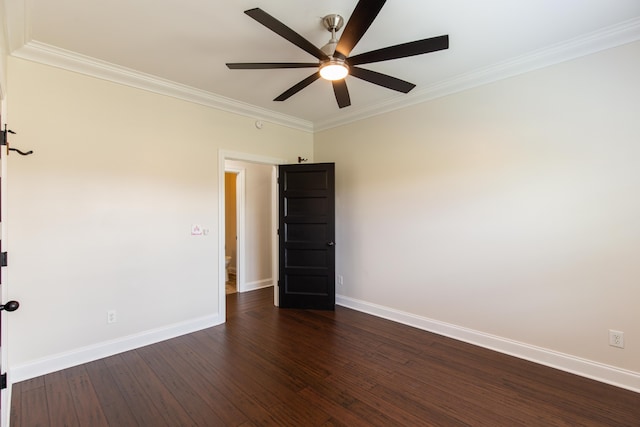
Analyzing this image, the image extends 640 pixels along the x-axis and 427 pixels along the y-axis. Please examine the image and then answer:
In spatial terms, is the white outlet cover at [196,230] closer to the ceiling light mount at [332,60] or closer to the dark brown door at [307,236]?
the dark brown door at [307,236]

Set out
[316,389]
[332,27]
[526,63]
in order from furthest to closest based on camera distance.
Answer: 1. [526,63]
2. [316,389]
3. [332,27]

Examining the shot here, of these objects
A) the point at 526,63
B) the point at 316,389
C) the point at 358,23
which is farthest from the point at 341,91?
the point at 316,389

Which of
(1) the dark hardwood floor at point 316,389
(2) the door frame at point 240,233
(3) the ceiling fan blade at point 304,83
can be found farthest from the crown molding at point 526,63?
(1) the dark hardwood floor at point 316,389

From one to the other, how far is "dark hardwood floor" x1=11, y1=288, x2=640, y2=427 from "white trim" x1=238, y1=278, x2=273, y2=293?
1978 millimetres

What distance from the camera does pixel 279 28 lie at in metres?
1.72

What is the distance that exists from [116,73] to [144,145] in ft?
2.33

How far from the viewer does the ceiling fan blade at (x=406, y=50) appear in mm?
1828

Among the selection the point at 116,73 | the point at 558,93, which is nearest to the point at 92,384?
the point at 116,73

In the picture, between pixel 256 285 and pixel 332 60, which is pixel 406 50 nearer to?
pixel 332 60

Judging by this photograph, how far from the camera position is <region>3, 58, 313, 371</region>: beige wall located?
251cm

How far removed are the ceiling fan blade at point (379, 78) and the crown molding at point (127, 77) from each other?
6.55ft

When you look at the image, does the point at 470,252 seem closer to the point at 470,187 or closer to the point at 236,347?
the point at 470,187

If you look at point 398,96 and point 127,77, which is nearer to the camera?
point 127,77

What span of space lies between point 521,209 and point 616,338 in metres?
1.24
